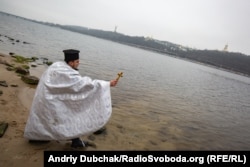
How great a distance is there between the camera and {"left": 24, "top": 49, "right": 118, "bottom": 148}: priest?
488 cm

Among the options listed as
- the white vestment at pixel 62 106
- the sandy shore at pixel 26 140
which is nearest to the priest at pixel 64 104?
the white vestment at pixel 62 106

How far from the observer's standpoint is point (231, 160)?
6.43m

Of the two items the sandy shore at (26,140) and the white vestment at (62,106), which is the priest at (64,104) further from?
the sandy shore at (26,140)

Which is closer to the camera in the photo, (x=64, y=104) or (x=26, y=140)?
(x=64, y=104)

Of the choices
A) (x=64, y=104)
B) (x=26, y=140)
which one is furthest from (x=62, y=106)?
(x=26, y=140)

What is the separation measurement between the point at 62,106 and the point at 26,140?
156cm

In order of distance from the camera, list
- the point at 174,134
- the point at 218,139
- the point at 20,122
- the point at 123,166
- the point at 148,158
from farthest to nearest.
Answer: the point at 218,139
the point at 174,134
the point at 20,122
the point at 148,158
the point at 123,166

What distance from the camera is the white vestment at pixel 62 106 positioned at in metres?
4.88

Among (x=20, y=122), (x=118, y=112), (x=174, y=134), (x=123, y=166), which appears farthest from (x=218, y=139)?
(x=20, y=122)

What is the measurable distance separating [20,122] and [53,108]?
93.1 inches

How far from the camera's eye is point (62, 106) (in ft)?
16.4

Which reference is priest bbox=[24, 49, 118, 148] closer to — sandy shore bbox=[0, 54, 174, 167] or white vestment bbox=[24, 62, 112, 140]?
white vestment bbox=[24, 62, 112, 140]

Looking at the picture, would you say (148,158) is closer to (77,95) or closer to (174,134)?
(77,95)

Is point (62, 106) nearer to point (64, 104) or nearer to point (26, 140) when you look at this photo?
point (64, 104)
